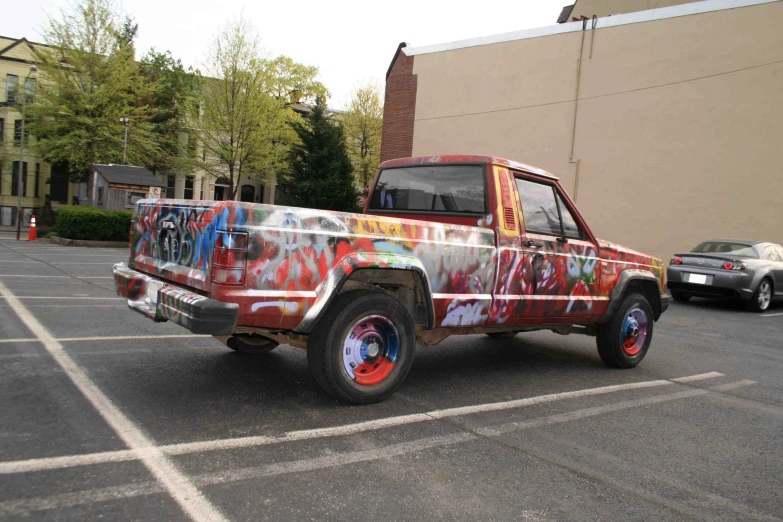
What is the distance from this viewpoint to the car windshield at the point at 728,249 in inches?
488

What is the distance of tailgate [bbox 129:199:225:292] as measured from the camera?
12.0ft

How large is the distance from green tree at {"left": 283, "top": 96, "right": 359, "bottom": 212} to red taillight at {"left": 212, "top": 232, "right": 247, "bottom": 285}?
27957mm

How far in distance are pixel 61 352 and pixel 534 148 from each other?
17.9 m

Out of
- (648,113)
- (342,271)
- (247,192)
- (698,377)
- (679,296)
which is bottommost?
(698,377)

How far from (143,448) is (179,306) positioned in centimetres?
84

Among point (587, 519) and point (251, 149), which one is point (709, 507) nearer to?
point (587, 519)

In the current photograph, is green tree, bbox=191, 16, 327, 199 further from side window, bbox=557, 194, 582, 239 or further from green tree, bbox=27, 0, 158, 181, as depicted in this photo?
side window, bbox=557, 194, 582, 239

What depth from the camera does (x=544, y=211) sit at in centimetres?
542

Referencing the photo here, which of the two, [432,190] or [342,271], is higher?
[432,190]

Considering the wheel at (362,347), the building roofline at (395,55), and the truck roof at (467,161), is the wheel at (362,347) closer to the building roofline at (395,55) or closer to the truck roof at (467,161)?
the truck roof at (467,161)

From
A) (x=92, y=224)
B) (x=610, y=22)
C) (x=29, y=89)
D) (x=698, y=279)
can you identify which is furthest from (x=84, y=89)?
(x=698, y=279)

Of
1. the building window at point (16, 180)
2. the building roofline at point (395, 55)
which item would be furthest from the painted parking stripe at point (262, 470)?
the building window at point (16, 180)

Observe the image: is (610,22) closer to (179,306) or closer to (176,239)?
(176,239)

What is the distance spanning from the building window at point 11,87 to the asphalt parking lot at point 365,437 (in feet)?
124
